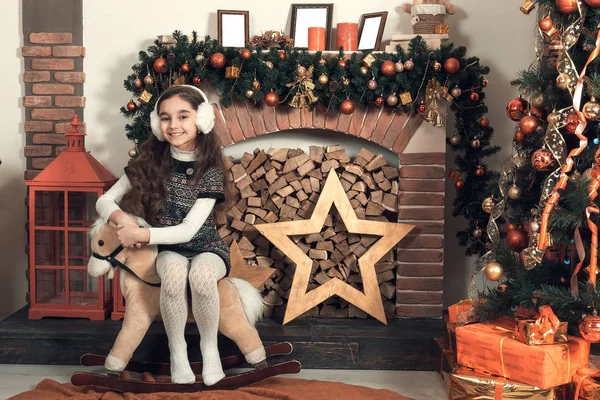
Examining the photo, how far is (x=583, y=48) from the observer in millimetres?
2643

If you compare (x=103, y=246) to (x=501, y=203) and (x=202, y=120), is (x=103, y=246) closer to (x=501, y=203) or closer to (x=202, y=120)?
(x=202, y=120)

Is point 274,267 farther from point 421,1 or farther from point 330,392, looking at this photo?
point 421,1

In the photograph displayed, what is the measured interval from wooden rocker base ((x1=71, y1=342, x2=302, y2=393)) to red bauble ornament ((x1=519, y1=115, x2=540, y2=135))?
1.29 meters

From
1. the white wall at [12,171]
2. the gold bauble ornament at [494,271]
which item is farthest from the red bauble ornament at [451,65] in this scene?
the white wall at [12,171]

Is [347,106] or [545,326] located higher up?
[347,106]

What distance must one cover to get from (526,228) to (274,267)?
52.5 inches

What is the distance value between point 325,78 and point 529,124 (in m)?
1.01

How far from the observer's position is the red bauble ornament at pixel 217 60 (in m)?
3.38

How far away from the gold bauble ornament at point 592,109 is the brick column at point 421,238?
1104mm

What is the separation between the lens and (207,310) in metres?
2.92

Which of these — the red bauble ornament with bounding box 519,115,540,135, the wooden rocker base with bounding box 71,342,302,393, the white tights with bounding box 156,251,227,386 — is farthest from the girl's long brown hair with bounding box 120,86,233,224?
the red bauble ornament with bounding box 519,115,540,135

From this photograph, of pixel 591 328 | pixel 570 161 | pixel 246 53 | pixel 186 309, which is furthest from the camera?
pixel 246 53

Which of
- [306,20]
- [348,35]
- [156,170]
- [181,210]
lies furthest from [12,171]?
[348,35]

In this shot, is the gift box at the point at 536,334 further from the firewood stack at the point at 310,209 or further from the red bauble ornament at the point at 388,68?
the red bauble ornament at the point at 388,68
